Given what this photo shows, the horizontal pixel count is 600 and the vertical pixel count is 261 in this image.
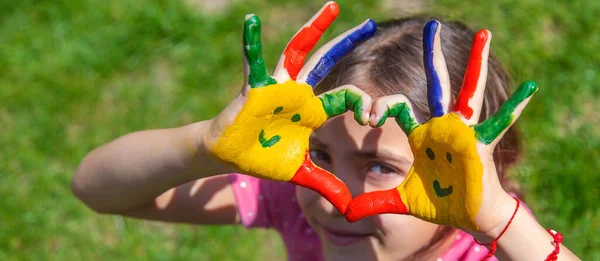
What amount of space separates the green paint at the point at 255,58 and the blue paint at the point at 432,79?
269 millimetres

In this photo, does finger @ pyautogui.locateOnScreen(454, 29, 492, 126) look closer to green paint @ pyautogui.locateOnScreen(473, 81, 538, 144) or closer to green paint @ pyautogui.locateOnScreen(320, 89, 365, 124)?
green paint @ pyautogui.locateOnScreen(473, 81, 538, 144)

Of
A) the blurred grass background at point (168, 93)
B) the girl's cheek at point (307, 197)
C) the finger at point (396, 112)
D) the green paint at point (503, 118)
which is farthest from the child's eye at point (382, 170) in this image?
the blurred grass background at point (168, 93)

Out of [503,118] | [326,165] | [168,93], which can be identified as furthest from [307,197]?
[168,93]

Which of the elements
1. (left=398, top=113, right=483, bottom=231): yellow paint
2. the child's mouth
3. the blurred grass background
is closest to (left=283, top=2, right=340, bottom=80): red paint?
(left=398, top=113, right=483, bottom=231): yellow paint

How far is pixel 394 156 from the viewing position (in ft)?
4.72

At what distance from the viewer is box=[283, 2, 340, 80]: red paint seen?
3.94ft

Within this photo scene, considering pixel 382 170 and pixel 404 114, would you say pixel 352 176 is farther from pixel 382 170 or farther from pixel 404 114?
pixel 404 114

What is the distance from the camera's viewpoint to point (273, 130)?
1.21m

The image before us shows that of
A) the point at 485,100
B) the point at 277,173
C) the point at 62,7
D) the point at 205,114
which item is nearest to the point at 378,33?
the point at 485,100

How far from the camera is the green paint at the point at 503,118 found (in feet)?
3.69

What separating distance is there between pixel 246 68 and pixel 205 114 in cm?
171

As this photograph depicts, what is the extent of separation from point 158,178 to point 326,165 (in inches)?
13.6

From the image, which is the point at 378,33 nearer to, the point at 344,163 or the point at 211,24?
the point at 344,163

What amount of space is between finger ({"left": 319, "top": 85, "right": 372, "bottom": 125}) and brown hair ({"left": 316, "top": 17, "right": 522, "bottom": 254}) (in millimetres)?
233
